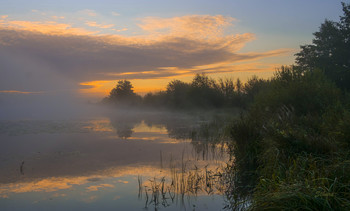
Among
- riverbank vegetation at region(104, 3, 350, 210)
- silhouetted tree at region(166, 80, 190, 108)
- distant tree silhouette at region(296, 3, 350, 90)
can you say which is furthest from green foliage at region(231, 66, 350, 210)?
silhouetted tree at region(166, 80, 190, 108)

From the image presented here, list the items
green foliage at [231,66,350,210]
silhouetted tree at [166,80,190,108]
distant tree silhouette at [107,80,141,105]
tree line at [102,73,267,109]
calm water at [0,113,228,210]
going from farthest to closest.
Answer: distant tree silhouette at [107,80,141,105], silhouetted tree at [166,80,190,108], tree line at [102,73,267,109], calm water at [0,113,228,210], green foliage at [231,66,350,210]

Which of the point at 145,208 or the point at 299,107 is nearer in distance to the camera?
the point at 145,208

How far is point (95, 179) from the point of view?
7.68 meters

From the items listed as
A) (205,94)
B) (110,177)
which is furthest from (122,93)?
(110,177)

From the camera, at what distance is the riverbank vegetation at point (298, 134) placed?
4.23m

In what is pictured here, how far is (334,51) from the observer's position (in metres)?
28.7

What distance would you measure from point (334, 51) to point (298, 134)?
85.5 ft

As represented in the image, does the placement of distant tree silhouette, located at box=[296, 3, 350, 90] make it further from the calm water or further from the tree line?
the calm water

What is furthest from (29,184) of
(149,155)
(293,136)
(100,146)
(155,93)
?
(155,93)

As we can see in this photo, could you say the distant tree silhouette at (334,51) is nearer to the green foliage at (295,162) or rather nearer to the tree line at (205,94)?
the tree line at (205,94)

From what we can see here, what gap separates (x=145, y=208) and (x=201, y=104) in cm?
3664

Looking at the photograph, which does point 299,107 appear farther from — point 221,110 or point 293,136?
point 221,110

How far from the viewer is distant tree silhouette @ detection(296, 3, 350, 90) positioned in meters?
26.0

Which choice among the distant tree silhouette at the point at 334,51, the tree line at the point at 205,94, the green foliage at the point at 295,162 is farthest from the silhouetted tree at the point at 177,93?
the green foliage at the point at 295,162
